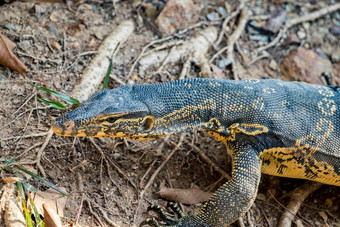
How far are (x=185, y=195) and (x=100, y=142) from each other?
132 cm

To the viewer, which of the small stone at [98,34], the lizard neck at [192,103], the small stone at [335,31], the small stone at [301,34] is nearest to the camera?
the lizard neck at [192,103]

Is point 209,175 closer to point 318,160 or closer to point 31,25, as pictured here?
point 318,160

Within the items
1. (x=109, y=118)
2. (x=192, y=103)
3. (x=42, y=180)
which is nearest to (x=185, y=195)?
(x=192, y=103)

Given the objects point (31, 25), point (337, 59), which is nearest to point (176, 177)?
point (31, 25)

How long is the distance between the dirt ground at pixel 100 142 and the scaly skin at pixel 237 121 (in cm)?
73

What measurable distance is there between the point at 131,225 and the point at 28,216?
130 centimetres

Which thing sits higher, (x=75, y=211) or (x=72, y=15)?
(x=72, y=15)

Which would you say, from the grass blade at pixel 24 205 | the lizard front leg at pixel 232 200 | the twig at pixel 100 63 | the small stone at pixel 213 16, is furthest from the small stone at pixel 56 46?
the lizard front leg at pixel 232 200

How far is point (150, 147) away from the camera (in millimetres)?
5770

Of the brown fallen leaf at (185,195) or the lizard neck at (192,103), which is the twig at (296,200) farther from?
the lizard neck at (192,103)

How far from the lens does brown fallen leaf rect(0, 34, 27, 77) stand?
5.46 m

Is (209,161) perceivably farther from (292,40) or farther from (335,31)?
(335,31)

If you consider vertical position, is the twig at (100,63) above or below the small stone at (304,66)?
above

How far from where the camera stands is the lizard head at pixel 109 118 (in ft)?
14.6
